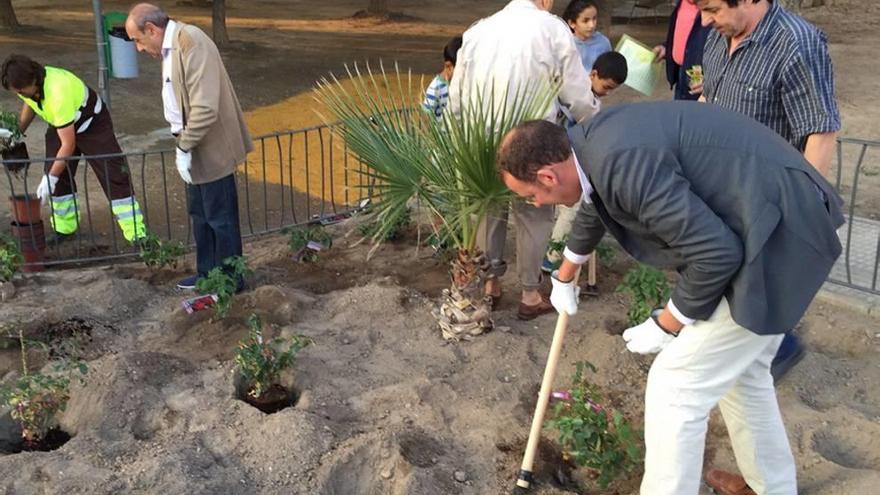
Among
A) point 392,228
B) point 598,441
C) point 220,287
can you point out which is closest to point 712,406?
point 598,441

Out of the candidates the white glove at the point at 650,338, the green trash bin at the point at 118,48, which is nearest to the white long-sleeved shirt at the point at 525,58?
the white glove at the point at 650,338

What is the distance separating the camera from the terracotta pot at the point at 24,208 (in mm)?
5973

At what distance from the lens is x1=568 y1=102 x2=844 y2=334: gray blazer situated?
238cm

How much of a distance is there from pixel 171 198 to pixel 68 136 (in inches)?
76.1

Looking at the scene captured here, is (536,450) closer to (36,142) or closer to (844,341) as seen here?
(844,341)

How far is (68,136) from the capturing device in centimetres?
595

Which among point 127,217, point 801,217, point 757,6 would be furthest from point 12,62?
point 801,217

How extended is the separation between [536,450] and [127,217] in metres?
4.00

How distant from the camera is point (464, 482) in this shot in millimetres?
3355

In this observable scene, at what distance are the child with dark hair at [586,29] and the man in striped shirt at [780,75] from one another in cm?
241

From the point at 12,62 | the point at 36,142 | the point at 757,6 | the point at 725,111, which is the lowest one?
the point at 36,142

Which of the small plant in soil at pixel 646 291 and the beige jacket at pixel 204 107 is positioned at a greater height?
the beige jacket at pixel 204 107

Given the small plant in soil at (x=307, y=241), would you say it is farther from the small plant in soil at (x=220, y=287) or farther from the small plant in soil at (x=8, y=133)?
the small plant in soil at (x=8, y=133)

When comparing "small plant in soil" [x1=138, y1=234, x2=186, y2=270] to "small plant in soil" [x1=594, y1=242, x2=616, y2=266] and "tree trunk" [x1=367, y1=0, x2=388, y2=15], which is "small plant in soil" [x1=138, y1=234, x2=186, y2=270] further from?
"tree trunk" [x1=367, y1=0, x2=388, y2=15]
